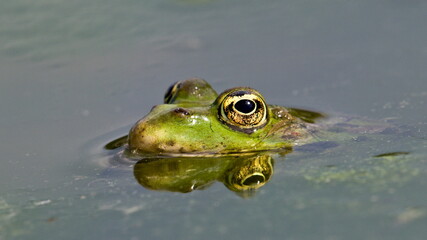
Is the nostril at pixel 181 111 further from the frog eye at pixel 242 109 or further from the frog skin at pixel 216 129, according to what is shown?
the frog eye at pixel 242 109

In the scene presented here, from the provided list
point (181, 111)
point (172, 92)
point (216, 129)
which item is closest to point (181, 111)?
point (181, 111)

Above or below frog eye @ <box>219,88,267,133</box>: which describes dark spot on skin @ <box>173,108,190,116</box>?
below

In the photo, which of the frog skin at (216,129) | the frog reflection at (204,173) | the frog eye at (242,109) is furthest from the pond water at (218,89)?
the frog eye at (242,109)

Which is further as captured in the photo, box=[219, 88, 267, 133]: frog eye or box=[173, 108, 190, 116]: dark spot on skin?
box=[219, 88, 267, 133]: frog eye

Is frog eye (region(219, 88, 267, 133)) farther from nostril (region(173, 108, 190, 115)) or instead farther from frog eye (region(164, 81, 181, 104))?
frog eye (region(164, 81, 181, 104))

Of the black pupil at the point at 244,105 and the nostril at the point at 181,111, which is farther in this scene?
the black pupil at the point at 244,105

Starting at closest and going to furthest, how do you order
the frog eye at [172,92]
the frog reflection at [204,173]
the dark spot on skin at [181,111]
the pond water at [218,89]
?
the pond water at [218,89], the frog reflection at [204,173], the dark spot on skin at [181,111], the frog eye at [172,92]

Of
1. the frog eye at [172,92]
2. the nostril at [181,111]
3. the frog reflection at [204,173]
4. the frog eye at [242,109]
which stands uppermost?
the frog eye at [172,92]

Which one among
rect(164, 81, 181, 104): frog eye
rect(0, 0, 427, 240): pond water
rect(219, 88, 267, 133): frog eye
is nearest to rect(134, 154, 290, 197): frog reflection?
rect(0, 0, 427, 240): pond water

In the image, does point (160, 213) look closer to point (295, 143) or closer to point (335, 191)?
point (335, 191)
